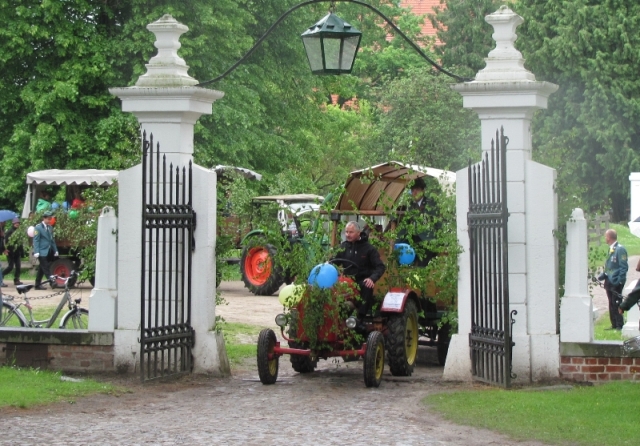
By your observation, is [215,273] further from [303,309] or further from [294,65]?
[294,65]

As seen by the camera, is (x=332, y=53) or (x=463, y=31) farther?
(x=463, y=31)

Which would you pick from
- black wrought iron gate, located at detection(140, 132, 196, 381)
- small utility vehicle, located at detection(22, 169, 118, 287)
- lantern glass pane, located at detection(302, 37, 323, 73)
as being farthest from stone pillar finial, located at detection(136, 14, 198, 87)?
small utility vehicle, located at detection(22, 169, 118, 287)

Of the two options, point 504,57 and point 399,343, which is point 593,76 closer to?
point 504,57

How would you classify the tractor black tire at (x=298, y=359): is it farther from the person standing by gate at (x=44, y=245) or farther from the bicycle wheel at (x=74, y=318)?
the person standing by gate at (x=44, y=245)

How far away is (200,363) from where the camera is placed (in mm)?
12344

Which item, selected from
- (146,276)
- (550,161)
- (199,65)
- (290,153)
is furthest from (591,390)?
(290,153)

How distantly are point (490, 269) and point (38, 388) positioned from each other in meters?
4.52

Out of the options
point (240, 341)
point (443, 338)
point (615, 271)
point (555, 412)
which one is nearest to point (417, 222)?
point (443, 338)

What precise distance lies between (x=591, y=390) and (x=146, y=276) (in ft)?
Result: 15.6

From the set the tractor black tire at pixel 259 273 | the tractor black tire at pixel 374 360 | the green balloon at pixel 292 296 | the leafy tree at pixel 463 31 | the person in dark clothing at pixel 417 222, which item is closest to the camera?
the tractor black tire at pixel 374 360

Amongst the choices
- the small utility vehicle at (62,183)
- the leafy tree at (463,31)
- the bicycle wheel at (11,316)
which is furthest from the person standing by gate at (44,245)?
the leafy tree at (463,31)

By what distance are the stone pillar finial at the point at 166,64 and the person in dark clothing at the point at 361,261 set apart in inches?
94.7

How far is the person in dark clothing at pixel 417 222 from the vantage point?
12.7 m

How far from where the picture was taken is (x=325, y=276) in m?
11.7
